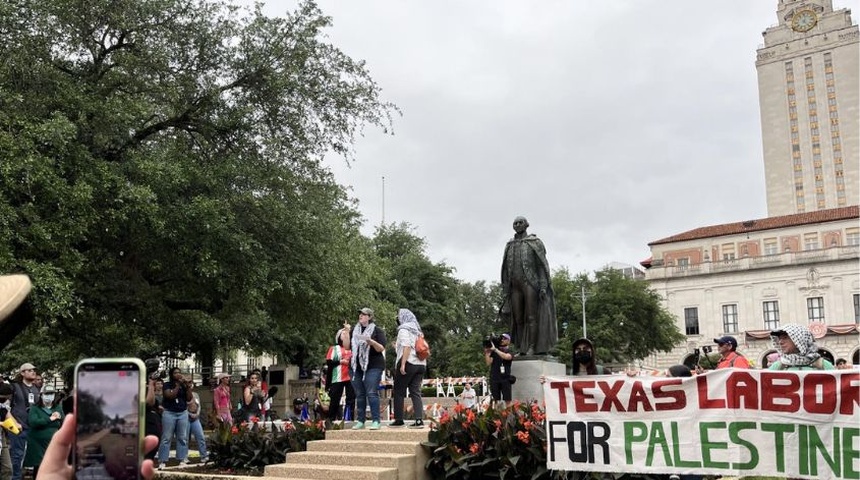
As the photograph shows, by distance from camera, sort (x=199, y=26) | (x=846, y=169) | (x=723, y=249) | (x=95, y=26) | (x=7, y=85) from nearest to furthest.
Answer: (x=7, y=85) → (x=95, y=26) → (x=199, y=26) → (x=723, y=249) → (x=846, y=169)

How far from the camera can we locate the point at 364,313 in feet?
38.0

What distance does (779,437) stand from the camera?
24.8 ft

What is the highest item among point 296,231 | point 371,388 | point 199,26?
point 199,26

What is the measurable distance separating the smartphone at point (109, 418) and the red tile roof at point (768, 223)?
83846mm

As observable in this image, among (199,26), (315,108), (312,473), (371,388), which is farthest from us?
(315,108)

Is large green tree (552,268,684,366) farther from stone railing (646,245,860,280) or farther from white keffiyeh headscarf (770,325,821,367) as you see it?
white keffiyeh headscarf (770,325,821,367)

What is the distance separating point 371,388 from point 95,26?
10530mm

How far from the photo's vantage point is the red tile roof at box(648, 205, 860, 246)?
78.8 m

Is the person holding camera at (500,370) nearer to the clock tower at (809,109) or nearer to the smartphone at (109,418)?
the smartphone at (109,418)

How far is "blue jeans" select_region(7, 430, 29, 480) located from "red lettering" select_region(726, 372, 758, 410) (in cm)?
955

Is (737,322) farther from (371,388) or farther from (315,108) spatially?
(371,388)

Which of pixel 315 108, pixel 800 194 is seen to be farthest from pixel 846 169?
pixel 315 108

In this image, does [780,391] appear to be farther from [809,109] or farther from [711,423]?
[809,109]

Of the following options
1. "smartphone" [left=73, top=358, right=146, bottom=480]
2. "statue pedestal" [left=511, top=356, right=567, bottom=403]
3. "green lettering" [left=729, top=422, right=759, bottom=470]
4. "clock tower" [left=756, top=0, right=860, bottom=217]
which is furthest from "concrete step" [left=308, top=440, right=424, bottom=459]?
"clock tower" [left=756, top=0, right=860, bottom=217]
